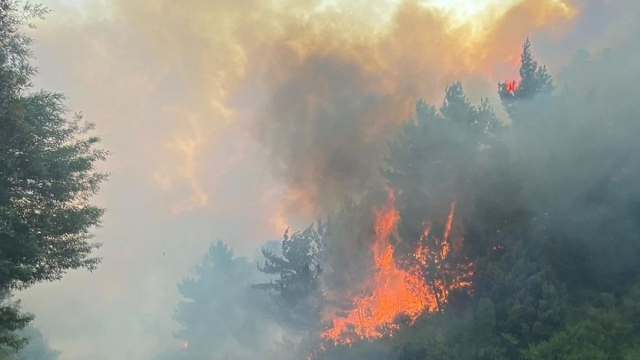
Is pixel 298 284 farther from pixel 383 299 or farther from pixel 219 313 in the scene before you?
pixel 219 313

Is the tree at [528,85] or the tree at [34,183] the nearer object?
the tree at [34,183]

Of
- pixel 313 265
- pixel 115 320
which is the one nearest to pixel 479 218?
pixel 313 265

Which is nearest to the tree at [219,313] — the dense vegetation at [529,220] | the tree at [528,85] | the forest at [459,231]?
the forest at [459,231]

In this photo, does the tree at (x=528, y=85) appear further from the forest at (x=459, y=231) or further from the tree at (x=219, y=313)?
the tree at (x=219, y=313)

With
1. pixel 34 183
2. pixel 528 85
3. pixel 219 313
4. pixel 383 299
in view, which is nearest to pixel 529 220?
pixel 528 85

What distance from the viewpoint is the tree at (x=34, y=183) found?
13625mm

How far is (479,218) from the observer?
27062 mm

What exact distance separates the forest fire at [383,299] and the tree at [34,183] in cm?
2254

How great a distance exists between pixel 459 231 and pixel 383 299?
1297cm

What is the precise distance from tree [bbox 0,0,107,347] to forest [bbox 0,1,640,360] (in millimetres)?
48

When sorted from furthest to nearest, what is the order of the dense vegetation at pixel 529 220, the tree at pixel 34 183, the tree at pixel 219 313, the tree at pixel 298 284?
the tree at pixel 219 313
the tree at pixel 298 284
the dense vegetation at pixel 529 220
the tree at pixel 34 183

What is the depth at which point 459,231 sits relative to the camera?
A: 28609mm

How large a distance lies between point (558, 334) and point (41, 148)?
78.8 feet

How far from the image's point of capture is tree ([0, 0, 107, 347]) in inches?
536
